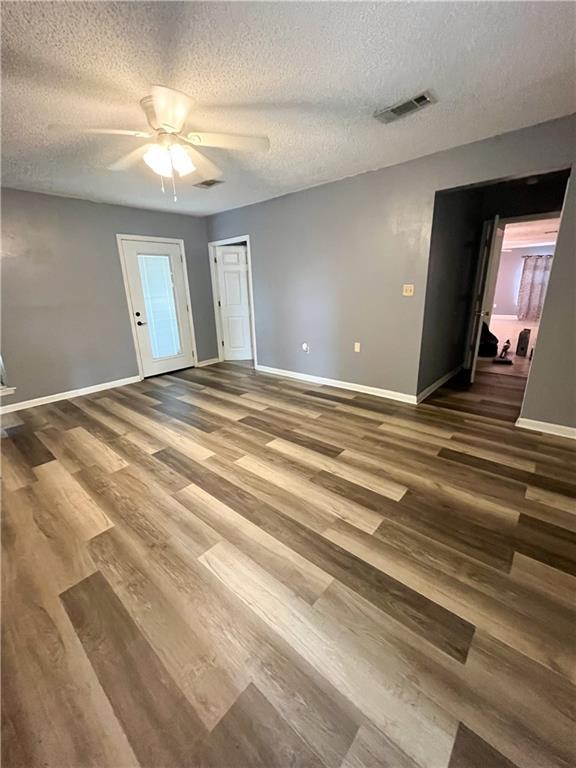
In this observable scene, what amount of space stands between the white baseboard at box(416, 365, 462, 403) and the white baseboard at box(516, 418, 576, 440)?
98 cm

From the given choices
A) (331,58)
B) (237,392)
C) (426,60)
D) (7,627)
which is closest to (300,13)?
(331,58)

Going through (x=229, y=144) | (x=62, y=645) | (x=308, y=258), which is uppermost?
(x=229, y=144)

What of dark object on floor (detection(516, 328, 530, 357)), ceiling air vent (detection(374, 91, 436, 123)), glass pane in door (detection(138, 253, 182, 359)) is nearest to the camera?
ceiling air vent (detection(374, 91, 436, 123))

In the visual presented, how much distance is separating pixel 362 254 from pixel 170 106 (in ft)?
7.93

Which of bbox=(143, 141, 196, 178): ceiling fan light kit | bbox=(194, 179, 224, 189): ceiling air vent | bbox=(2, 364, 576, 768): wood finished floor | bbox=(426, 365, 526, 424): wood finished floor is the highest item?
bbox=(194, 179, 224, 189): ceiling air vent

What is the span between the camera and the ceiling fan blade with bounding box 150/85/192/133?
1.75 metres

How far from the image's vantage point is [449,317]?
164 inches

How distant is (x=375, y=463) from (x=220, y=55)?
271 centimetres

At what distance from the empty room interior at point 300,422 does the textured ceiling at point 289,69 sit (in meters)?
0.02

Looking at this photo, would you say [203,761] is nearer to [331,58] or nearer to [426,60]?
[331,58]

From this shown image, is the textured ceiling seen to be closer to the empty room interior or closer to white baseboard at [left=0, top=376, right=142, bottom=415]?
the empty room interior

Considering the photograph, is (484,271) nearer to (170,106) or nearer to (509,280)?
(170,106)

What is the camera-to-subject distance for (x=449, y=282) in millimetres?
3918

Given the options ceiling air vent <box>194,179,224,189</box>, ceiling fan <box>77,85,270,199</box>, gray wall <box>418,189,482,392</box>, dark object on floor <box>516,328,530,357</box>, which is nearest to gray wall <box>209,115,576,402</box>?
gray wall <box>418,189,482,392</box>
